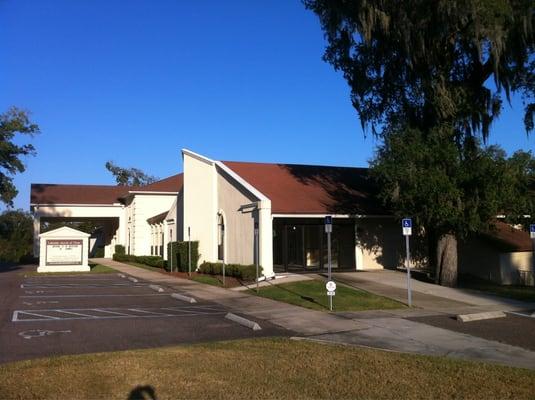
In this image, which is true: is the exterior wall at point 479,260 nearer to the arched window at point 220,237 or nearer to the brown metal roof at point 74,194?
the arched window at point 220,237

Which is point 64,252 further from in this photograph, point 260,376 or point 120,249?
point 260,376

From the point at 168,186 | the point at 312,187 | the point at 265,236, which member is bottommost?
the point at 265,236

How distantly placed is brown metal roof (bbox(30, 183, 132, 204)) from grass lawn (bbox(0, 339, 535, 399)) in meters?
47.0

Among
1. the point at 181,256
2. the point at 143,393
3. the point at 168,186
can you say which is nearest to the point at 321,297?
the point at 143,393

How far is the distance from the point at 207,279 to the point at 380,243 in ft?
29.5

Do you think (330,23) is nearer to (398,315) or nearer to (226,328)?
(398,315)

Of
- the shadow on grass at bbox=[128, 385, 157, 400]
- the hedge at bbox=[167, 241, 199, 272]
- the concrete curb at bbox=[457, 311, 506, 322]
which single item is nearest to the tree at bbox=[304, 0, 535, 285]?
the concrete curb at bbox=[457, 311, 506, 322]

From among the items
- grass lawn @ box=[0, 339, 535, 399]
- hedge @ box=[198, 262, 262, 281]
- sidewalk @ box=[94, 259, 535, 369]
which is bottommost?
sidewalk @ box=[94, 259, 535, 369]

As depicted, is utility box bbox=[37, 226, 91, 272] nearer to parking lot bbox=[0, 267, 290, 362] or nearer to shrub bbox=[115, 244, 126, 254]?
parking lot bbox=[0, 267, 290, 362]

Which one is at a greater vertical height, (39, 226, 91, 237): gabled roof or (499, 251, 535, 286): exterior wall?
(39, 226, 91, 237): gabled roof

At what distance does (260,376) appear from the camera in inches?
303

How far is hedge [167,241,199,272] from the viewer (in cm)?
3106

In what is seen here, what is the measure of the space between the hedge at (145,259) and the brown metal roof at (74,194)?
6.62 m

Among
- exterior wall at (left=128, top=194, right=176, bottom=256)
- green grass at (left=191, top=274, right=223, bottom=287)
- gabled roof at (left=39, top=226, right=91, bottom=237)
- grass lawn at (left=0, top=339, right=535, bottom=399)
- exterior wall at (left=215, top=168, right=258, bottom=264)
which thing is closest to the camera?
grass lawn at (left=0, top=339, right=535, bottom=399)
